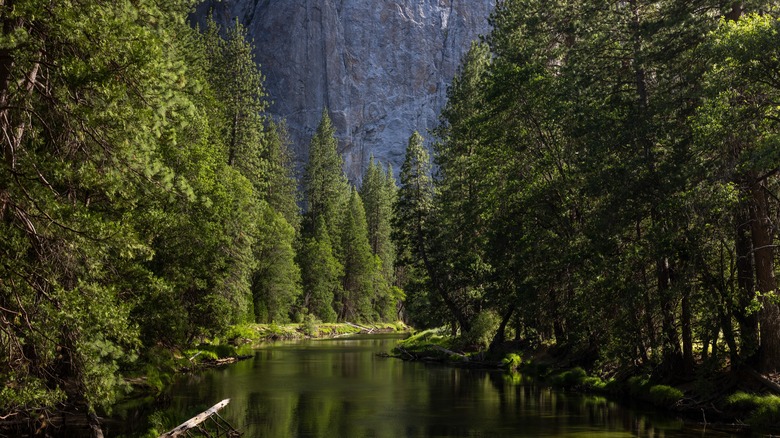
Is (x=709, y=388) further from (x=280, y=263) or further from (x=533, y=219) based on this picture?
(x=280, y=263)

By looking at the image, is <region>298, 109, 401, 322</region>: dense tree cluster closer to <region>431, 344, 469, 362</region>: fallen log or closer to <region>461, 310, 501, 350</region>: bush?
<region>431, 344, 469, 362</region>: fallen log

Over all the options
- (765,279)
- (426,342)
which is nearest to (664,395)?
(765,279)

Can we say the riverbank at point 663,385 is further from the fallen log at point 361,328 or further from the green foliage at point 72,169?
the fallen log at point 361,328

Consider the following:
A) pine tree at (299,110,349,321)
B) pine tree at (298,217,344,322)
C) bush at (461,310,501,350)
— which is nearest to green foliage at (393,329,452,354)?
bush at (461,310,501,350)

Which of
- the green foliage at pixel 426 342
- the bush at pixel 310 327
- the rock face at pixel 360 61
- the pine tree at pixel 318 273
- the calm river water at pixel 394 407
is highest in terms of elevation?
the rock face at pixel 360 61

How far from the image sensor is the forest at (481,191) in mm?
11336

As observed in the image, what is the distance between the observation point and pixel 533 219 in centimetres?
3077

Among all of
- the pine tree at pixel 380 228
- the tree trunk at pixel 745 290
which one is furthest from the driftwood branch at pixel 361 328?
the tree trunk at pixel 745 290

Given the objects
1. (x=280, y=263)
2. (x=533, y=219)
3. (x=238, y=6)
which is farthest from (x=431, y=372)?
(x=238, y=6)

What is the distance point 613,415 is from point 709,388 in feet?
9.33

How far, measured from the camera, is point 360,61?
131m

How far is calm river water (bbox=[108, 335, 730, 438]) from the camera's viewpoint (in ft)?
58.4

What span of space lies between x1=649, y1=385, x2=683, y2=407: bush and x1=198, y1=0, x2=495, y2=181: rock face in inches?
4345

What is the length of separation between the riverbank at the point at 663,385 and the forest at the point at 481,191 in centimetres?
50
